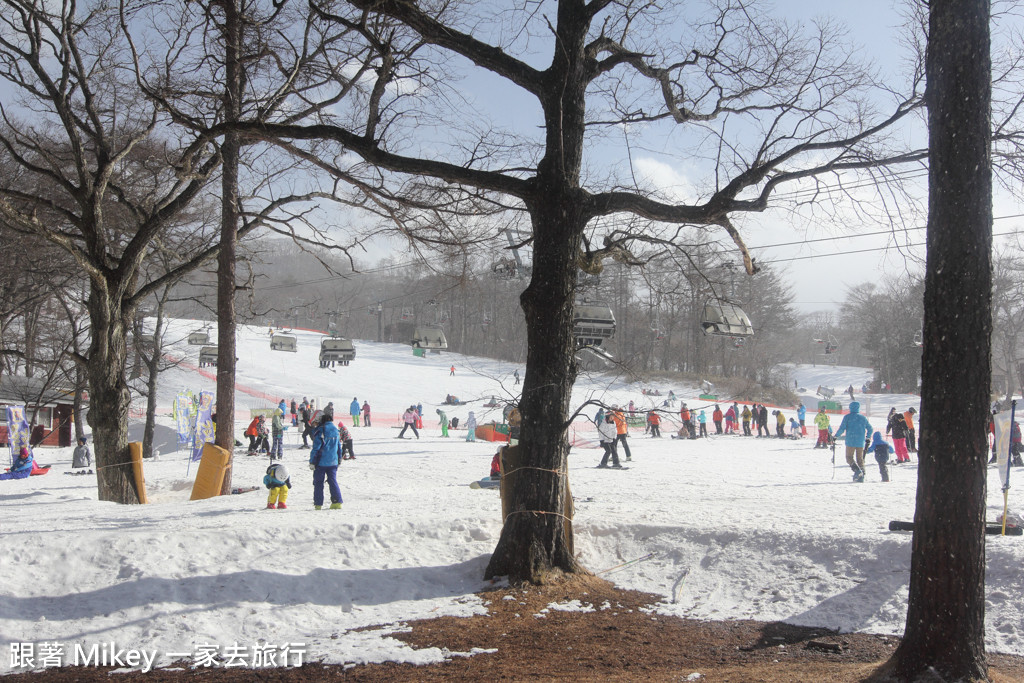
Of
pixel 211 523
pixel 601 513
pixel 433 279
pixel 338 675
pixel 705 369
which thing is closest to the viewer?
pixel 338 675

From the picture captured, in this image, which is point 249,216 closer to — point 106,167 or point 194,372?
point 106,167

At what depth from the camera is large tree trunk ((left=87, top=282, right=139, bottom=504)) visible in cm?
1127

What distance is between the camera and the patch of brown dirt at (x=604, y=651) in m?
4.90

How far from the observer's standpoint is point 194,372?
58156mm

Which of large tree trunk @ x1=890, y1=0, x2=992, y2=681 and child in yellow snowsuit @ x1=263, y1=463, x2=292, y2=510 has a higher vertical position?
large tree trunk @ x1=890, y1=0, x2=992, y2=681

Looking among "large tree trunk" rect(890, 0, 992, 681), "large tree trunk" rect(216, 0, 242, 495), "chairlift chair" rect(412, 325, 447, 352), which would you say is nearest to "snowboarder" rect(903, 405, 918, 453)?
"large tree trunk" rect(890, 0, 992, 681)

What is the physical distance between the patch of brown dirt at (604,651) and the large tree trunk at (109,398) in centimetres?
716

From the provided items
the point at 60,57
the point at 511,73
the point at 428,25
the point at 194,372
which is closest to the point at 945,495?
the point at 511,73

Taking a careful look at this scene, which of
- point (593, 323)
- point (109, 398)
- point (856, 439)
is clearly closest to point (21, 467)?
point (109, 398)

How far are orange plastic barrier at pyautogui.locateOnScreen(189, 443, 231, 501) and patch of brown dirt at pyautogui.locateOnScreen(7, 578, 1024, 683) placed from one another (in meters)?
7.54

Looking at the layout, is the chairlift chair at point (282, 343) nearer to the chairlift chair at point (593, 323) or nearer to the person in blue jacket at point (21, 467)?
the chairlift chair at point (593, 323)

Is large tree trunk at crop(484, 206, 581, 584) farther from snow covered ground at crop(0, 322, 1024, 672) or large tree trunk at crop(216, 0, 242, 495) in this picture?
large tree trunk at crop(216, 0, 242, 495)

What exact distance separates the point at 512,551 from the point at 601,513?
7.48 feet

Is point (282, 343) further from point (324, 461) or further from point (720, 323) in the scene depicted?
point (324, 461)
